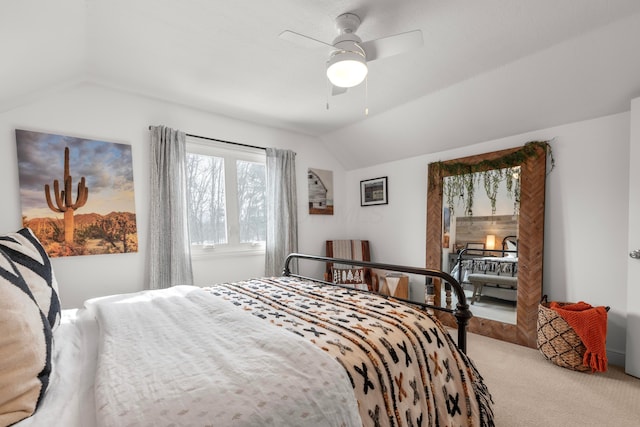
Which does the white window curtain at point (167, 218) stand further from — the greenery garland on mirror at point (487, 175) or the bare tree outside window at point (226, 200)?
the greenery garland on mirror at point (487, 175)

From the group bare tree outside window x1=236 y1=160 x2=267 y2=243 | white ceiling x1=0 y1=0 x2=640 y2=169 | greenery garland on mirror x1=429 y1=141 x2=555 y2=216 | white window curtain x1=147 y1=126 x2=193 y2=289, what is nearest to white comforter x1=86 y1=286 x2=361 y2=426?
white window curtain x1=147 y1=126 x2=193 y2=289

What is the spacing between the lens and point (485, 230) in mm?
3104

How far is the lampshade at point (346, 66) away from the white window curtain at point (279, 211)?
1.99 m

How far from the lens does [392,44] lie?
1.67m


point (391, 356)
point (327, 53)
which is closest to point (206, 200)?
point (327, 53)

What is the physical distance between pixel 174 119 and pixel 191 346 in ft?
8.56

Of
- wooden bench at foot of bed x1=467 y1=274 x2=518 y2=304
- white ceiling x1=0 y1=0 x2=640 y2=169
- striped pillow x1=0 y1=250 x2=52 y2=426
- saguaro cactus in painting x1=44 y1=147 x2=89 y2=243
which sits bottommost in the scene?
wooden bench at foot of bed x1=467 y1=274 x2=518 y2=304

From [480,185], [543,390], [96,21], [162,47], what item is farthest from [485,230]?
[96,21]

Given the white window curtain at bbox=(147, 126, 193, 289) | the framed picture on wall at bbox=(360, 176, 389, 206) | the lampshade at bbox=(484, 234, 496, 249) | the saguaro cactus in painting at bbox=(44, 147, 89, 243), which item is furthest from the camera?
the framed picture on wall at bbox=(360, 176, 389, 206)

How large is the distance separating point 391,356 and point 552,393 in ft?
5.79

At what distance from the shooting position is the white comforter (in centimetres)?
73

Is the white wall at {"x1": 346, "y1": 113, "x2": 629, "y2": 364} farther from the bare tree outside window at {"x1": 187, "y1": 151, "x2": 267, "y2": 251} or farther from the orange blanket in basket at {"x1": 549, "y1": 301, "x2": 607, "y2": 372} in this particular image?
the bare tree outside window at {"x1": 187, "y1": 151, "x2": 267, "y2": 251}

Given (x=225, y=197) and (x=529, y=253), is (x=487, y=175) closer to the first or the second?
(x=529, y=253)

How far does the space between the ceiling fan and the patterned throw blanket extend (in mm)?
1332
